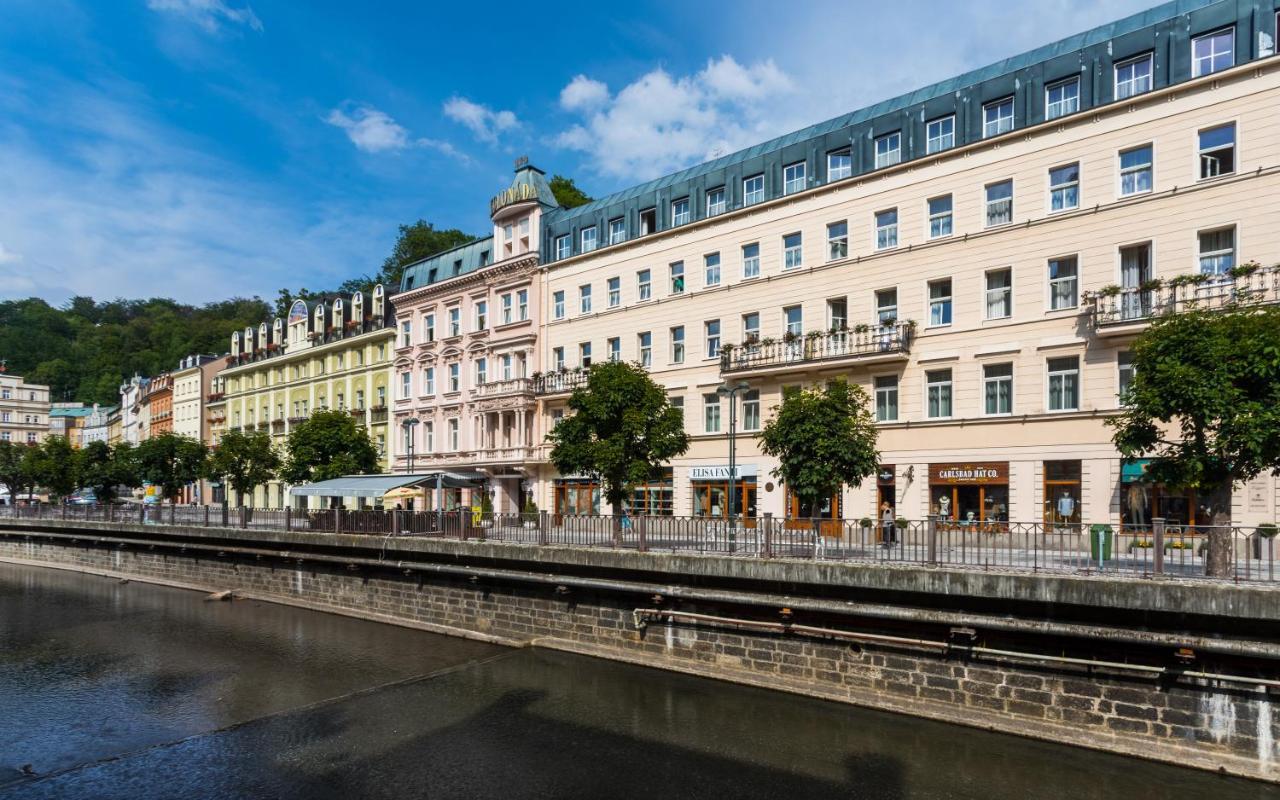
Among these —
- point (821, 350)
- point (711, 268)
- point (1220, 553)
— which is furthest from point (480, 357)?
point (1220, 553)

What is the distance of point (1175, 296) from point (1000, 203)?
260 inches

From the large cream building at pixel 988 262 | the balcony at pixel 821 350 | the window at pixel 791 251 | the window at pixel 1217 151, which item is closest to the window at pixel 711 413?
the large cream building at pixel 988 262

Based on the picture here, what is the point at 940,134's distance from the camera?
28.3 metres

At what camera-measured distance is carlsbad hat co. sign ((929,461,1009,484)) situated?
25766 millimetres

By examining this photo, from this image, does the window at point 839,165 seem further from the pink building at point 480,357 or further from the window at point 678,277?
the pink building at point 480,357

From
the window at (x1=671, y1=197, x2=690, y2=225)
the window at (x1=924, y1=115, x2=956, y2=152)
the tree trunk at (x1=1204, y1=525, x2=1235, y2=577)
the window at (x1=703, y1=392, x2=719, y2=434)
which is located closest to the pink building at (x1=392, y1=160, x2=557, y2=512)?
the window at (x1=671, y1=197, x2=690, y2=225)

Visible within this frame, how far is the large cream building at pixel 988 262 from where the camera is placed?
889 inches

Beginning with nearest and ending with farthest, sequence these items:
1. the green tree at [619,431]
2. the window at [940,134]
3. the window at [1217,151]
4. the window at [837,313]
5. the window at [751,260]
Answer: the window at [1217,151] → the green tree at [619,431] → the window at [940,134] → the window at [837,313] → the window at [751,260]

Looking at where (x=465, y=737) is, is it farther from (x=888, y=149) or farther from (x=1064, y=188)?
(x=888, y=149)

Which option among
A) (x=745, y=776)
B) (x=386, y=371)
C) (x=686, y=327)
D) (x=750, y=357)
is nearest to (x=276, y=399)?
(x=386, y=371)

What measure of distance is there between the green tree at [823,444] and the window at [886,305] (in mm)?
9712

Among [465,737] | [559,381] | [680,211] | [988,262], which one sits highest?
[680,211]

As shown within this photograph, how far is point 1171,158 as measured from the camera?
2322 centimetres

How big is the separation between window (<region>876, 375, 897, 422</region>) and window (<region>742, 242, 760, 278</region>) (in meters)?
7.55
